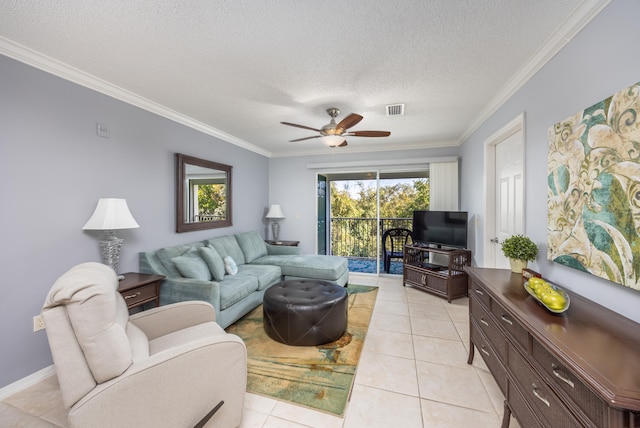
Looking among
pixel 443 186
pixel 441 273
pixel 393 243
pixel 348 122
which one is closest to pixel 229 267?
pixel 348 122

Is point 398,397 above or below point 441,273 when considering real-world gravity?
below

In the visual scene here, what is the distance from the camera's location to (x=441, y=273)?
12.3ft

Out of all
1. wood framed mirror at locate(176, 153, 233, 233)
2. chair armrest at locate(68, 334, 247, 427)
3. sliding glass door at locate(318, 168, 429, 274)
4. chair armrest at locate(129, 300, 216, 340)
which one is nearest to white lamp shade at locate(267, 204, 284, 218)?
sliding glass door at locate(318, 168, 429, 274)

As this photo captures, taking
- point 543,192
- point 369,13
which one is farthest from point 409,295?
point 369,13

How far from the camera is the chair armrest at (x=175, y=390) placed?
42.8 inches

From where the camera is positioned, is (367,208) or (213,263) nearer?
(213,263)

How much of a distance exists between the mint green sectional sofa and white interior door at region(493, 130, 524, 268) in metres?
2.10

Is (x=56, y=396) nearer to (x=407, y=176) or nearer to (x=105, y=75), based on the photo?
(x=105, y=75)

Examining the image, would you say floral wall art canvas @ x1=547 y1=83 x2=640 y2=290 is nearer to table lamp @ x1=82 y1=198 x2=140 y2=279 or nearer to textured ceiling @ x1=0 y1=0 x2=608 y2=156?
textured ceiling @ x1=0 y1=0 x2=608 y2=156

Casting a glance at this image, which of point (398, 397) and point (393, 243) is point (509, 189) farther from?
point (393, 243)

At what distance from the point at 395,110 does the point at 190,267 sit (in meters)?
2.92

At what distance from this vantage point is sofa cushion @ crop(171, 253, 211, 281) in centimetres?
274

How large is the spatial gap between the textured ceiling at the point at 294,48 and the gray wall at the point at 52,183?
228mm

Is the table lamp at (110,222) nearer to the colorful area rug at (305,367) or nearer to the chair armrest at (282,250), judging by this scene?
the colorful area rug at (305,367)
